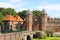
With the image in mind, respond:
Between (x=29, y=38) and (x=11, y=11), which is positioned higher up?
(x=11, y=11)

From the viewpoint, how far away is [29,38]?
5394 centimetres

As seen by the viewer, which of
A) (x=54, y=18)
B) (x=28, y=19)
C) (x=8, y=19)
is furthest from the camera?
(x=8, y=19)

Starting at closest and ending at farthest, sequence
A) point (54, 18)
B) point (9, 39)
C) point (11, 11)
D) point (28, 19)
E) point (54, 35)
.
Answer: point (9, 39) < point (54, 35) < point (28, 19) < point (54, 18) < point (11, 11)

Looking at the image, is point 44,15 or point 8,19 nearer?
point 44,15

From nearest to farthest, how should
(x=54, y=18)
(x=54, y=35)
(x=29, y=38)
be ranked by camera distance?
(x=29, y=38)
(x=54, y=35)
(x=54, y=18)

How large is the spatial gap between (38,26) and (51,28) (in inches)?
137

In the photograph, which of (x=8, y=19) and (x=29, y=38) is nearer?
(x=29, y=38)

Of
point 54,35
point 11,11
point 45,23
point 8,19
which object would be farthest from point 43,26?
point 11,11

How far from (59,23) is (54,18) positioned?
143 inches

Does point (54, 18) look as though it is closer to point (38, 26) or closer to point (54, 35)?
point (38, 26)

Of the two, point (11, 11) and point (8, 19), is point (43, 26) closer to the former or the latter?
point (8, 19)

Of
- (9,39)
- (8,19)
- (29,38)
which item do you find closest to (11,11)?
(8,19)

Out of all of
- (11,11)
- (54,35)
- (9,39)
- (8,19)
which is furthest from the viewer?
(11,11)

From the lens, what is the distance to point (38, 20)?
74188mm
